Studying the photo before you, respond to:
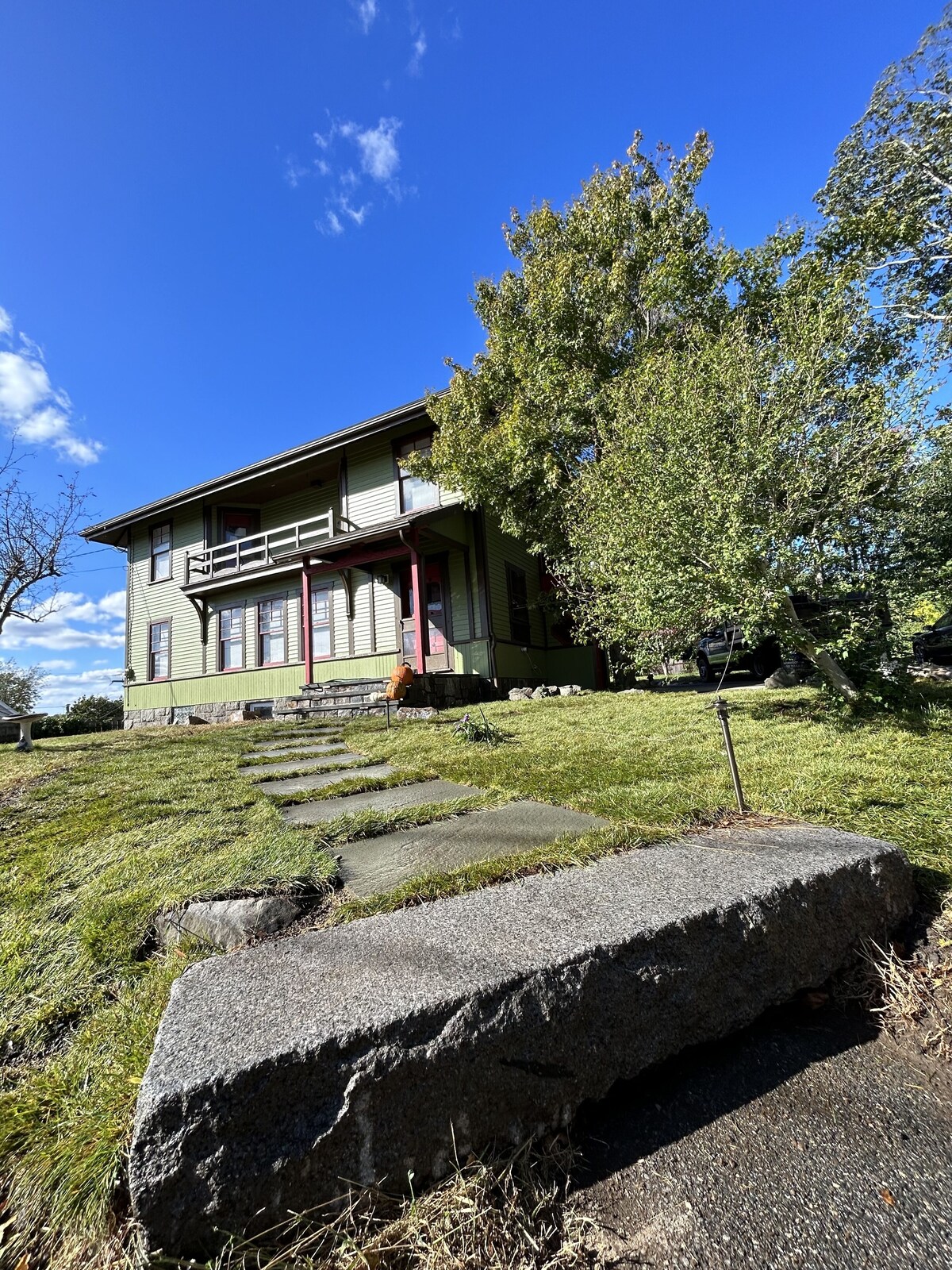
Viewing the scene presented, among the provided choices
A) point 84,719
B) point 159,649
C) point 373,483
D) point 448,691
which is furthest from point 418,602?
point 84,719

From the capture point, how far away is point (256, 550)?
13.2 metres

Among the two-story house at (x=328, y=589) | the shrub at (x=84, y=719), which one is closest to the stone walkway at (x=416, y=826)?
the two-story house at (x=328, y=589)

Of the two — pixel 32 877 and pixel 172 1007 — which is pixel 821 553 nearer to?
pixel 172 1007

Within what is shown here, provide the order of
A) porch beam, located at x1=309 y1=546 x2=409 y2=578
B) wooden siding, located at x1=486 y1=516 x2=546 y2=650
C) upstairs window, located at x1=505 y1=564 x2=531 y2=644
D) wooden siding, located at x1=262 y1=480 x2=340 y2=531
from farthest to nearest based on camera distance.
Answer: wooden siding, located at x1=262 y1=480 x2=340 y2=531
upstairs window, located at x1=505 y1=564 x2=531 y2=644
wooden siding, located at x1=486 y1=516 x2=546 y2=650
porch beam, located at x1=309 y1=546 x2=409 y2=578

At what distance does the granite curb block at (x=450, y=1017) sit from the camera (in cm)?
82

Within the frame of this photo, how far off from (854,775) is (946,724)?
1.80 metres

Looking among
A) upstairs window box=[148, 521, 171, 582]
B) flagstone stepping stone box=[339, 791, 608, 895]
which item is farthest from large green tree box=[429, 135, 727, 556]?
upstairs window box=[148, 521, 171, 582]

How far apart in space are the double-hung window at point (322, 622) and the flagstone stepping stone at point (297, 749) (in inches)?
277

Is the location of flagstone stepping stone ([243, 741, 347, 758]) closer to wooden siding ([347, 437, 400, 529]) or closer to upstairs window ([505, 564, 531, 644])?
upstairs window ([505, 564, 531, 644])

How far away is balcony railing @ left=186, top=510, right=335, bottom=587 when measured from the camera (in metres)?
12.9

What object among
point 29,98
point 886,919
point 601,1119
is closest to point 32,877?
point 601,1119

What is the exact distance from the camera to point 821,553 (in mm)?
4680

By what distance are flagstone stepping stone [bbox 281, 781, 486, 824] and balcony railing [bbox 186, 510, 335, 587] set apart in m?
9.77

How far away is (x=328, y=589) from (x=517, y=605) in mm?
4803
